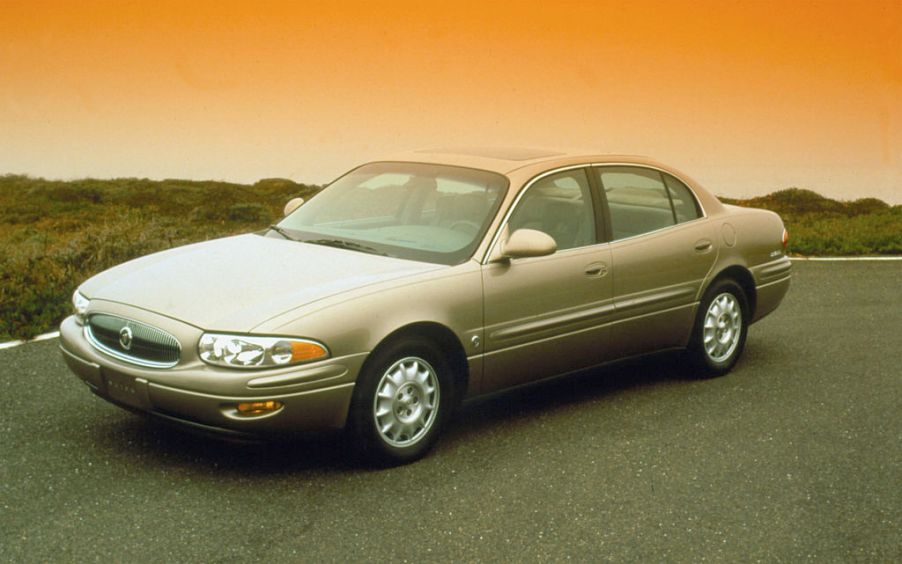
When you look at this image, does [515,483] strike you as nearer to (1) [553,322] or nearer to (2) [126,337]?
(1) [553,322]

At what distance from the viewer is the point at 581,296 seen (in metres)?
6.84

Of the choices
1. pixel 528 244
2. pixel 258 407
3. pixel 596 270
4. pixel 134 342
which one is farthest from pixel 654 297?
pixel 134 342

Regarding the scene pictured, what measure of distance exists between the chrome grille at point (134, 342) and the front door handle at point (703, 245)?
370 cm

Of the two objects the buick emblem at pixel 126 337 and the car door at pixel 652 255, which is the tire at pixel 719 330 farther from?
the buick emblem at pixel 126 337

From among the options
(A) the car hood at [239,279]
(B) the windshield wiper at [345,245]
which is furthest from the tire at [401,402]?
(B) the windshield wiper at [345,245]

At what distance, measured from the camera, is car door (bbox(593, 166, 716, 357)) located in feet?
23.6

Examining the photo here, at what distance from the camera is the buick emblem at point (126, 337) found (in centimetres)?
571

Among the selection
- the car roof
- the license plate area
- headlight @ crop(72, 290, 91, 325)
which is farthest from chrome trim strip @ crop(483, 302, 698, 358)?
headlight @ crop(72, 290, 91, 325)

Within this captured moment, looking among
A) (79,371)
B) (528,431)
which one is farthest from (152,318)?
(528,431)

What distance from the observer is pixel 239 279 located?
5.97 m

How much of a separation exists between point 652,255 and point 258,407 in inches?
118

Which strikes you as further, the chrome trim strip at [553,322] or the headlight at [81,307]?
the chrome trim strip at [553,322]

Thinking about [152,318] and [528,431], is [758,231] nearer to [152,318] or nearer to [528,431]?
[528,431]

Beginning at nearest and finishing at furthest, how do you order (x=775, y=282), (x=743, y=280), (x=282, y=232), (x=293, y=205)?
1. (x=282, y=232)
2. (x=293, y=205)
3. (x=743, y=280)
4. (x=775, y=282)
